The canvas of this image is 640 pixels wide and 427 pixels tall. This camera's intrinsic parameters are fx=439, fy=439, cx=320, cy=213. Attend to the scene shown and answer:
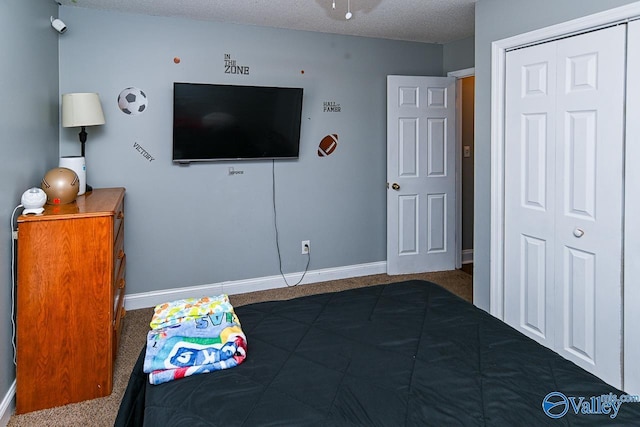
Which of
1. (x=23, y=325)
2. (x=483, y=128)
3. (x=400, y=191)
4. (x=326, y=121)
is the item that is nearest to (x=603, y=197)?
(x=483, y=128)

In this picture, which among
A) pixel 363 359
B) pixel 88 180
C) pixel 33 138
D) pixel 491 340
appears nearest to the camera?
pixel 363 359

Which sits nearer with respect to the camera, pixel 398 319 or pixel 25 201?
pixel 398 319

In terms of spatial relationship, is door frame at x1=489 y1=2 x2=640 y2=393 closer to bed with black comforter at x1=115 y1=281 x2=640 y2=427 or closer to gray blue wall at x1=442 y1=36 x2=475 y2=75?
bed with black comforter at x1=115 y1=281 x2=640 y2=427

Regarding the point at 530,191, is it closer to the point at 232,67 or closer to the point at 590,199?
the point at 590,199

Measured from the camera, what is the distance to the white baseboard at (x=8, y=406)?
2184 millimetres

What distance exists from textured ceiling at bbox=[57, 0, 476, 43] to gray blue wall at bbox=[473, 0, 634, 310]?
0.98 ft

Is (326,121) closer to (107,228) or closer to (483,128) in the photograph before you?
(483,128)

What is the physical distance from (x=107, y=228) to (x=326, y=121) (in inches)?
98.4

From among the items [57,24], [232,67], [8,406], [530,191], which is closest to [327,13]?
[232,67]

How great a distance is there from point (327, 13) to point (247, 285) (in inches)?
98.4

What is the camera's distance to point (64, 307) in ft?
7.71

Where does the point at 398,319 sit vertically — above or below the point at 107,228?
below

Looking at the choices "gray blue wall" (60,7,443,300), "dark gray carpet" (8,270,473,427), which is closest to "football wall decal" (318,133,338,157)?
"gray blue wall" (60,7,443,300)

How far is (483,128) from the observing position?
3.29 meters
